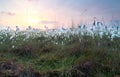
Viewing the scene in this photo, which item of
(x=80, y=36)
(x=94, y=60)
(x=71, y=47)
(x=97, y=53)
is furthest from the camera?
(x=80, y=36)

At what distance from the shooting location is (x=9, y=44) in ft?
28.6

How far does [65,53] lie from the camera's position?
759 centimetres

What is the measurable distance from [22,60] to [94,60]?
186 centimetres

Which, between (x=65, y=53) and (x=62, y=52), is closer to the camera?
(x=65, y=53)

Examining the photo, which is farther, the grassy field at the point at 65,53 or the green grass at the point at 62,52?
the green grass at the point at 62,52

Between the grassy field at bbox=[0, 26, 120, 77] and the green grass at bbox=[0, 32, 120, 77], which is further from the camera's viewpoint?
the green grass at bbox=[0, 32, 120, 77]

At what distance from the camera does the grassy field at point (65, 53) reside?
657cm

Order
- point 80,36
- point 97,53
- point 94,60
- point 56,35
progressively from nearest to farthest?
point 94,60 → point 97,53 → point 80,36 → point 56,35

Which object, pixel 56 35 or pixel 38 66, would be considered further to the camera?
pixel 56 35

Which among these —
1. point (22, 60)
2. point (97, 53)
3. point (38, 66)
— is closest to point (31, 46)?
point (22, 60)

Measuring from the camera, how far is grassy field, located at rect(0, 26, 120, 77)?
657cm

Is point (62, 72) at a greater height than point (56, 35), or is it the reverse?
point (56, 35)

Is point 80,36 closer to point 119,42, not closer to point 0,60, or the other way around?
point 119,42

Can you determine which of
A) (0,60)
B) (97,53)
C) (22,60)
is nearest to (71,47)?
(97,53)
